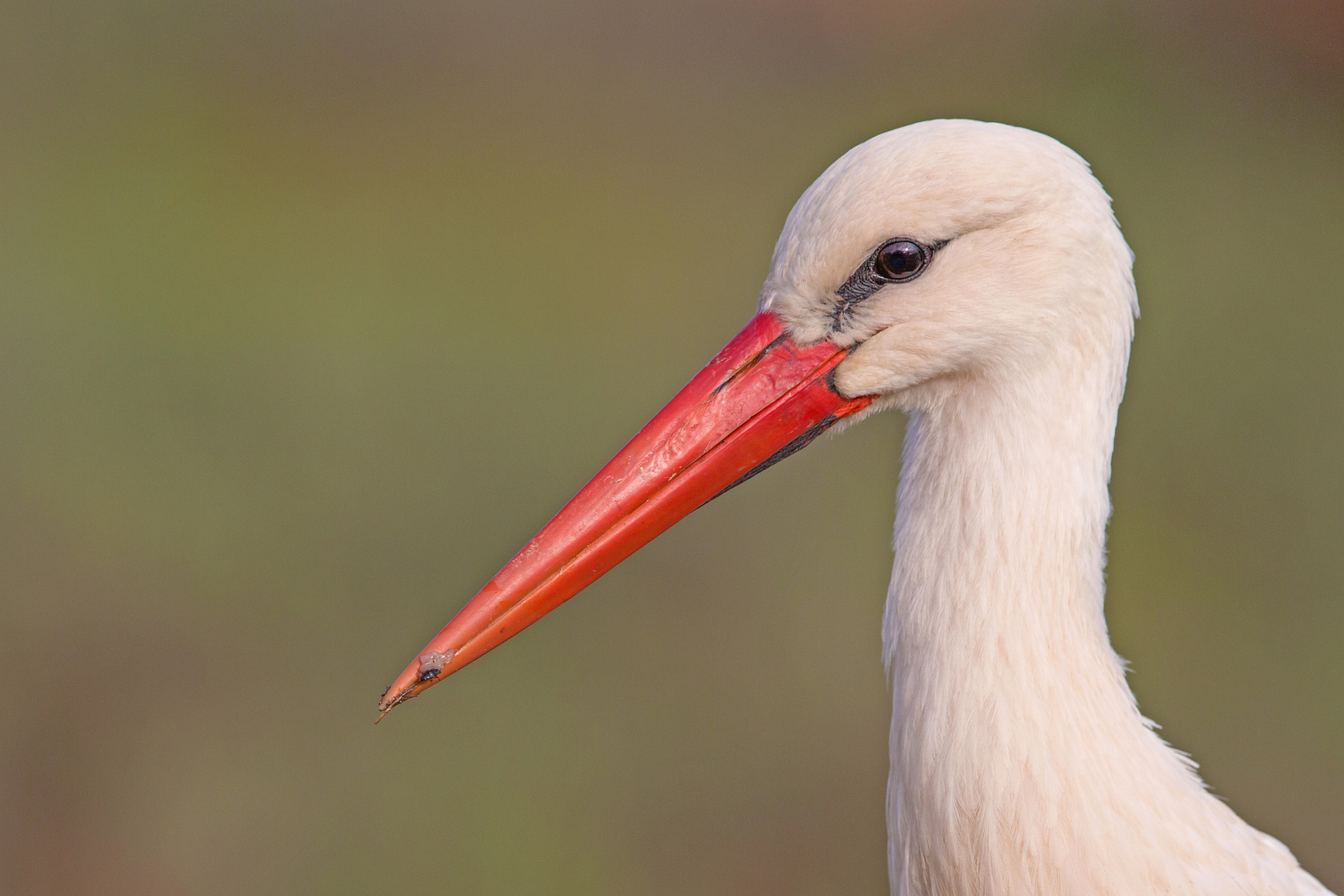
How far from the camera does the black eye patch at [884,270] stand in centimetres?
135

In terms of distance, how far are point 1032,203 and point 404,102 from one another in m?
6.08

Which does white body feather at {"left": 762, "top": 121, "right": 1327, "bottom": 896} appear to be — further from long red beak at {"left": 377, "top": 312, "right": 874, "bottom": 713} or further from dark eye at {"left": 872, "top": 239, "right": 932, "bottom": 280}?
long red beak at {"left": 377, "top": 312, "right": 874, "bottom": 713}

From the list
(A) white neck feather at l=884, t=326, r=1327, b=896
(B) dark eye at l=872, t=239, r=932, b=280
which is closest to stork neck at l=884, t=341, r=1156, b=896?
(A) white neck feather at l=884, t=326, r=1327, b=896

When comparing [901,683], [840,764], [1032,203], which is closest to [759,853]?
[840,764]

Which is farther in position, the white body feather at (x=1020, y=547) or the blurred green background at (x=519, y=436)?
the blurred green background at (x=519, y=436)

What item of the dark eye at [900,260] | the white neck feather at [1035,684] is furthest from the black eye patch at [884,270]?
the white neck feather at [1035,684]

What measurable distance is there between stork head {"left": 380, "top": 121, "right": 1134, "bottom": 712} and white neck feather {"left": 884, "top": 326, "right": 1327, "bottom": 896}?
0.07 m

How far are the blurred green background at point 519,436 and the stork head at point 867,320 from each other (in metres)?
2.47

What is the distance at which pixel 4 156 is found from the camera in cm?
610

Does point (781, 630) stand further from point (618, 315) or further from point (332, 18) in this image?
point (332, 18)

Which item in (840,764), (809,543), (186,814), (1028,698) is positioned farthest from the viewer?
(809,543)

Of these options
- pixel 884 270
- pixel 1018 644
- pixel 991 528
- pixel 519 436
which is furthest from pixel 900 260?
pixel 519 436

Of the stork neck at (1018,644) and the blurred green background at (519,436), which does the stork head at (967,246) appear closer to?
the stork neck at (1018,644)

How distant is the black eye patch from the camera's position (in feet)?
4.42
